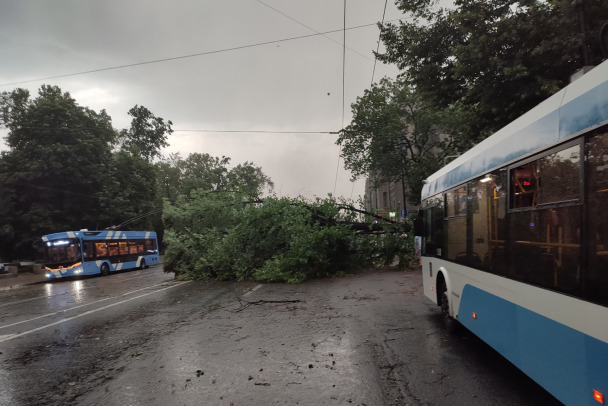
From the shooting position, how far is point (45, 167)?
3034 centimetres

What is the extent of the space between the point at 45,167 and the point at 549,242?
117 feet

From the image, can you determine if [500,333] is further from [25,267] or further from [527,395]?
[25,267]

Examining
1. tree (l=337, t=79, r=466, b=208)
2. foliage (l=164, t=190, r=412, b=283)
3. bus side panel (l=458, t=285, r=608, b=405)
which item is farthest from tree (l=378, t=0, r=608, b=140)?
tree (l=337, t=79, r=466, b=208)

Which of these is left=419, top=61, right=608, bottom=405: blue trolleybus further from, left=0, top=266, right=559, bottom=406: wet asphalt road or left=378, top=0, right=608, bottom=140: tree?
left=378, top=0, right=608, bottom=140: tree

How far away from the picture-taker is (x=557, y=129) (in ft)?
9.92

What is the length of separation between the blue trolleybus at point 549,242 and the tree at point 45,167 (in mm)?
34526

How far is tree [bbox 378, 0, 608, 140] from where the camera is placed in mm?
9414

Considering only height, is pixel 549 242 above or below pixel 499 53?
below

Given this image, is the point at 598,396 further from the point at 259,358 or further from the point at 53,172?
the point at 53,172

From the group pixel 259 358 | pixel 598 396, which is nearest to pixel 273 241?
pixel 259 358

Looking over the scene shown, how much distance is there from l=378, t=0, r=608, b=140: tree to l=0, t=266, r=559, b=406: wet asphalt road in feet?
20.9

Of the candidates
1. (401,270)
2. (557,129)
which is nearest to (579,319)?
(557,129)

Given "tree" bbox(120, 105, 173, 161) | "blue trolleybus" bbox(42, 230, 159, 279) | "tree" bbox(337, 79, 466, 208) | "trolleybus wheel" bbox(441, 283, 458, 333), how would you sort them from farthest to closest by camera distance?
"tree" bbox(120, 105, 173, 161), "tree" bbox(337, 79, 466, 208), "blue trolleybus" bbox(42, 230, 159, 279), "trolleybus wheel" bbox(441, 283, 458, 333)

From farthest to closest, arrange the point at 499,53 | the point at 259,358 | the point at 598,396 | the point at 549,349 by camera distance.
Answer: the point at 499,53 < the point at 259,358 < the point at 549,349 < the point at 598,396
